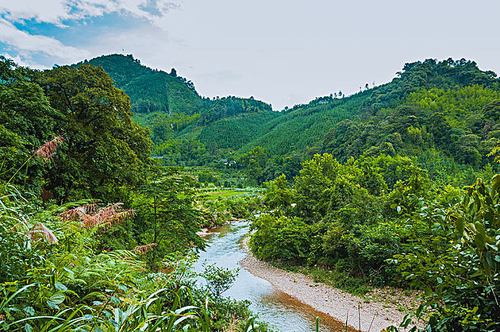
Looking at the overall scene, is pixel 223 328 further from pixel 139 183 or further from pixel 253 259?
pixel 253 259

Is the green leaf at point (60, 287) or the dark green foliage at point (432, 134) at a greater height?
the dark green foliage at point (432, 134)

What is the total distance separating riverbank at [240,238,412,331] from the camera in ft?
39.4

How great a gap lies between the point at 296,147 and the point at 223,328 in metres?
53.5

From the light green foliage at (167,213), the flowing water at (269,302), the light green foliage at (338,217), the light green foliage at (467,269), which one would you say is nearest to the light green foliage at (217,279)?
the flowing water at (269,302)

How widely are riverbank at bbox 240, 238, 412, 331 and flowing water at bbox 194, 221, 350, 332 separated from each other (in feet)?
1.24

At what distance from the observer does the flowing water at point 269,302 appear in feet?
38.6

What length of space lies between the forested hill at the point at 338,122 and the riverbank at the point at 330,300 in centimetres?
687

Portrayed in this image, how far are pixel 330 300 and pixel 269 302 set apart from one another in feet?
8.11

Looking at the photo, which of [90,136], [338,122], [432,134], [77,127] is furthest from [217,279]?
[338,122]

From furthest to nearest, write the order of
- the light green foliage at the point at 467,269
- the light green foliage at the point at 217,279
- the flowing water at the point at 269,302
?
the flowing water at the point at 269,302 → the light green foliage at the point at 217,279 → the light green foliage at the point at 467,269

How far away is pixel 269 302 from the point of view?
13.9 m

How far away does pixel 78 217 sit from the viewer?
12.6 feet

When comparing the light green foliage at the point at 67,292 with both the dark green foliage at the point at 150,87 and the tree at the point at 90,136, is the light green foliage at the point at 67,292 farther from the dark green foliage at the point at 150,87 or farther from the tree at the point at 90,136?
the dark green foliage at the point at 150,87

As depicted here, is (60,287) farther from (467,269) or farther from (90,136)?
(90,136)
